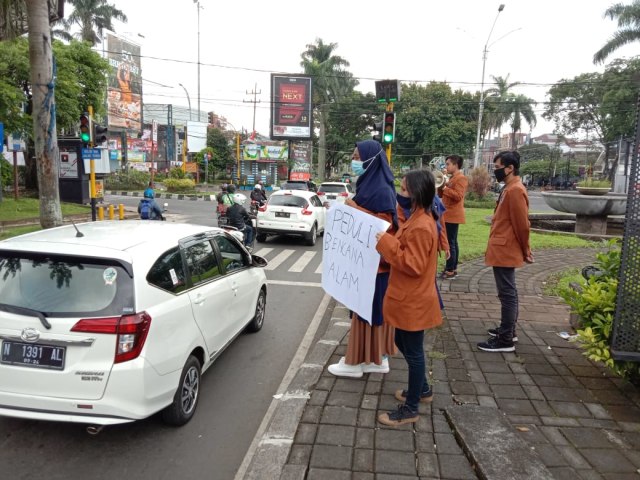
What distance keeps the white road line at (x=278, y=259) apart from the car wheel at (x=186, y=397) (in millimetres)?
6024

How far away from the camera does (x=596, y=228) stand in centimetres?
1329

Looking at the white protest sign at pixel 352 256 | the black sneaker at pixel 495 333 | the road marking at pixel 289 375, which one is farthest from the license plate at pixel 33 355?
the black sneaker at pixel 495 333

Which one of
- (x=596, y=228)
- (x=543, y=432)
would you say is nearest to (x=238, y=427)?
(x=543, y=432)

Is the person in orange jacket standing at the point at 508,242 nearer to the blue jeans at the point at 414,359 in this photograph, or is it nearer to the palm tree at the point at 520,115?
the blue jeans at the point at 414,359

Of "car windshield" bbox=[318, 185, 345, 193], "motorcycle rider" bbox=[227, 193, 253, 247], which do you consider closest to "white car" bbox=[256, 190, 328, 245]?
"motorcycle rider" bbox=[227, 193, 253, 247]

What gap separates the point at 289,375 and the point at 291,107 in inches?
1539

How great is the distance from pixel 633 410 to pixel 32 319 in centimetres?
445

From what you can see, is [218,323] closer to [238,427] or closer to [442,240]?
[238,427]

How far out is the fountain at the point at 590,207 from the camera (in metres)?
12.5

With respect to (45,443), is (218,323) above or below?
above

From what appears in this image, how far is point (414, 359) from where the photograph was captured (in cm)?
334

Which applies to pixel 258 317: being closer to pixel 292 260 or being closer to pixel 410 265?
pixel 410 265

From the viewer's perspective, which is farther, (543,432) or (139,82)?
(139,82)

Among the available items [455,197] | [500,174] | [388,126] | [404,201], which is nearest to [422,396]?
[404,201]
